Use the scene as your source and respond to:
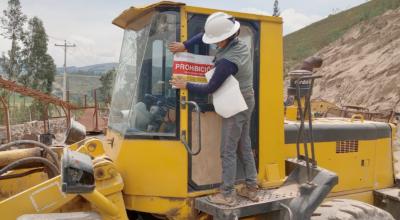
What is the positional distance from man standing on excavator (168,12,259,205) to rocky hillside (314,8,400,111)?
1483 cm

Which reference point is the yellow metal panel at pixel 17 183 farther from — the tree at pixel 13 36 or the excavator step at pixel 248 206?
the tree at pixel 13 36

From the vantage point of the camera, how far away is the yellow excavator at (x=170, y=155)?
3.79 meters

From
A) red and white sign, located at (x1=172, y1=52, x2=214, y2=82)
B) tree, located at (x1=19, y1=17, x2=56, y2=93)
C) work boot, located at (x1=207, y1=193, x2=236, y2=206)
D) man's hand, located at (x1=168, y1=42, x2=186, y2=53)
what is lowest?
work boot, located at (x1=207, y1=193, x2=236, y2=206)

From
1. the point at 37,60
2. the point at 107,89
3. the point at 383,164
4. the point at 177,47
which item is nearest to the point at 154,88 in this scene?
the point at 177,47

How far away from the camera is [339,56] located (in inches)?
999

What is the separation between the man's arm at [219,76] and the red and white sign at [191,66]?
14 centimetres

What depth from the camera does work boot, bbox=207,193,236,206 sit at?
3.80 m

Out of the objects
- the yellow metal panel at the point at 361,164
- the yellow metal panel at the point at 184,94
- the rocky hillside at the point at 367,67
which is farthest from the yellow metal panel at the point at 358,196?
the rocky hillside at the point at 367,67

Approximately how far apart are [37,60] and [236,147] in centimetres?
3441

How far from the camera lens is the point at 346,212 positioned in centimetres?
423

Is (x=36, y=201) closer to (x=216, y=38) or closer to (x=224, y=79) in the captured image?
(x=224, y=79)

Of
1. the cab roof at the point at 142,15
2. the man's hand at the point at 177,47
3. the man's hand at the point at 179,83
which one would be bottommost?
the man's hand at the point at 179,83

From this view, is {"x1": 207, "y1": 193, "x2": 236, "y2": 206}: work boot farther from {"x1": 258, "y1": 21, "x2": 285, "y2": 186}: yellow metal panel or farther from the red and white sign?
the red and white sign

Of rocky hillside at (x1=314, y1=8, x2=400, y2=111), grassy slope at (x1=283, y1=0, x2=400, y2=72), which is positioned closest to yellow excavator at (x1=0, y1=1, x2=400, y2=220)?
rocky hillside at (x1=314, y1=8, x2=400, y2=111)
